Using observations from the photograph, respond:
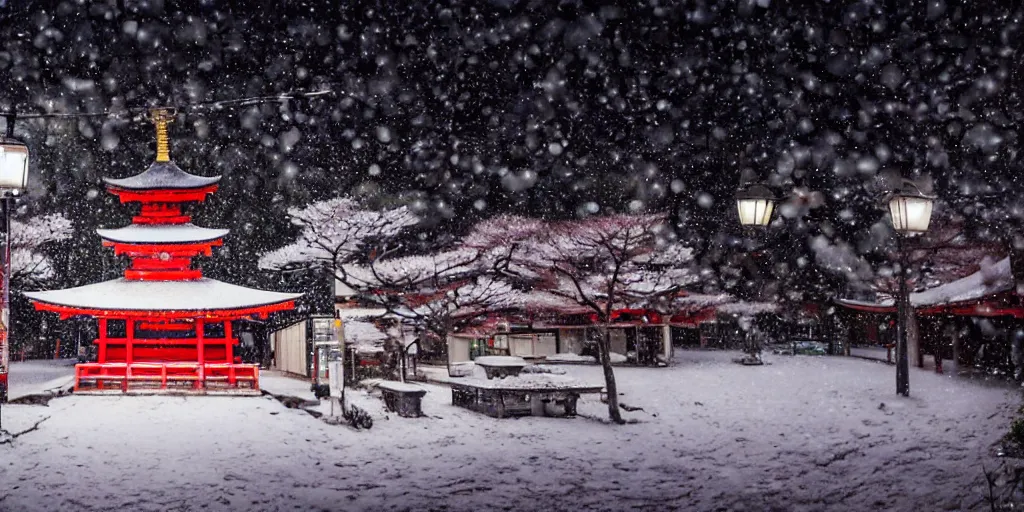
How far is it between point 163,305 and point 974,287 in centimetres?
1358

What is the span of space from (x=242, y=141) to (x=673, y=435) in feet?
41.0

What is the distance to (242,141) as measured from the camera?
59.3 feet

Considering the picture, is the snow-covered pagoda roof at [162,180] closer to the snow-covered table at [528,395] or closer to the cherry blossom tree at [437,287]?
the cherry blossom tree at [437,287]

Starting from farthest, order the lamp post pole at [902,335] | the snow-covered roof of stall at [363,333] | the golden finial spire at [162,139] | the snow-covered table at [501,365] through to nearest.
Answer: the golden finial spire at [162,139]
the snow-covered roof of stall at [363,333]
the snow-covered table at [501,365]
the lamp post pole at [902,335]

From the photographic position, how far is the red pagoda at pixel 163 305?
14.0 meters

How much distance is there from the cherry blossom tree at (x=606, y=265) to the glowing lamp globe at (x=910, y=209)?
5.96 meters

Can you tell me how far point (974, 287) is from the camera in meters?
11.7

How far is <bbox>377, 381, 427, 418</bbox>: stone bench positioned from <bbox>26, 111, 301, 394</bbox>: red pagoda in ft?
11.6

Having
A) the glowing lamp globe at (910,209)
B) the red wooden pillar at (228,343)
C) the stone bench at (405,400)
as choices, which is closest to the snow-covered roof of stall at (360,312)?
the red wooden pillar at (228,343)

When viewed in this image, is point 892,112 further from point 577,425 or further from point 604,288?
point 577,425

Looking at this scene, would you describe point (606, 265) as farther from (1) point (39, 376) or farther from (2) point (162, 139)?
(1) point (39, 376)

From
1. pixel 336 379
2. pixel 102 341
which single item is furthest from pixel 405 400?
pixel 102 341

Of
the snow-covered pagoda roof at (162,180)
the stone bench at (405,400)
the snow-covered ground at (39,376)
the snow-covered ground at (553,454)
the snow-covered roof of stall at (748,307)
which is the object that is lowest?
the snow-covered ground at (553,454)

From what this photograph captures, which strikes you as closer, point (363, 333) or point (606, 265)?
point (606, 265)
